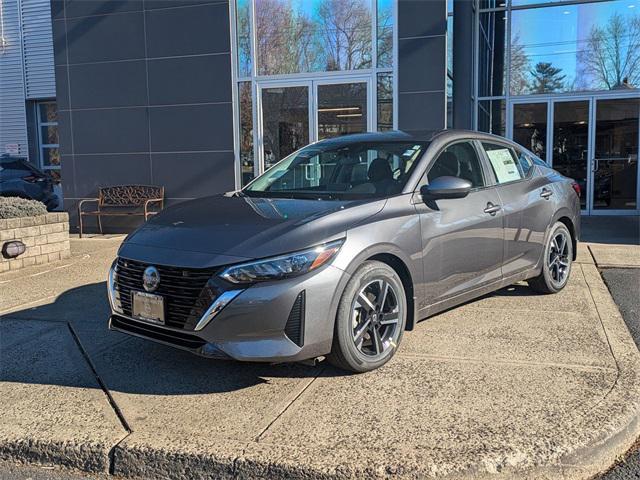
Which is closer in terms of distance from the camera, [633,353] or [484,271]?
[633,353]

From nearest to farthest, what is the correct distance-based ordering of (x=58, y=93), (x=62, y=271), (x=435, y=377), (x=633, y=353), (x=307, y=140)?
(x=435, y=377) < (x=633, y=353) < (x=62, y=271) < (x=307, y=140) < (x=58, y=93)

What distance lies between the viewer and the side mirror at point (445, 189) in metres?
4.45

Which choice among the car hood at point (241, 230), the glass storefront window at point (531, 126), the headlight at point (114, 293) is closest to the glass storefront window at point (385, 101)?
the glass storefront window at point (531, 126)

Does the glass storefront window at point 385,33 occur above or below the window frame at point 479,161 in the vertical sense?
above

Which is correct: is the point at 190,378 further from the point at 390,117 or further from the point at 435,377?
the point at 390,117

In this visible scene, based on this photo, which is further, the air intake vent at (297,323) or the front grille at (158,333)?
the front grille at (158,333)

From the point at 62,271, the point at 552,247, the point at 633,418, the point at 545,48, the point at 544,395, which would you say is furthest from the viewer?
the point at 545,48

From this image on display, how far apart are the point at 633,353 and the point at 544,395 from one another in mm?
1160

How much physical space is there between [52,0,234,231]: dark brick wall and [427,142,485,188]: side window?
21.9 ft

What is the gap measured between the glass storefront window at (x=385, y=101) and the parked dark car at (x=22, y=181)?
8330 millimetres

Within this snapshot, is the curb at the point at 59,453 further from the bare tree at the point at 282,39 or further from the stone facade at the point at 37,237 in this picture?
the bare tree at the point at 282,39

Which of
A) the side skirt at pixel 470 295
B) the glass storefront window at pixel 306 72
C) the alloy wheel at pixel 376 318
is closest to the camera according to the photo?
the alloy wheel at pixel 376 318

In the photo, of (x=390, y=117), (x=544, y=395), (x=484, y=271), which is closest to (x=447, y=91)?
(x=390, y=117)

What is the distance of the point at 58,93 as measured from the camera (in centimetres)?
1226
